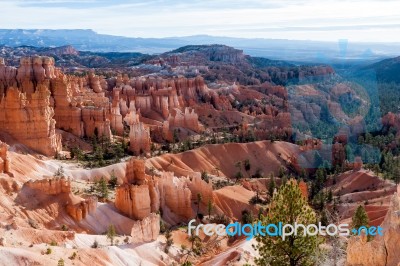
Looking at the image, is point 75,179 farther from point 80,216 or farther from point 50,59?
point 50,59

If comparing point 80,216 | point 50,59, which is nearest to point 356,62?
point 50,59

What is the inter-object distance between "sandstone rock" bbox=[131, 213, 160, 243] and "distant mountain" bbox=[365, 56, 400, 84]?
418 ft

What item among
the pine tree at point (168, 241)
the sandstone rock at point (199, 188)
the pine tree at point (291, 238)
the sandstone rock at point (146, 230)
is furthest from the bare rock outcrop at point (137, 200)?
the pine tree at point (291, 238)

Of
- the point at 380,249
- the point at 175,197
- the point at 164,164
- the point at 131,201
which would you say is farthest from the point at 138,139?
the point at 380,249

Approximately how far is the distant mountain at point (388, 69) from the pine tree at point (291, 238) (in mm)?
137428

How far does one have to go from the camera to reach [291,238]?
816 inches

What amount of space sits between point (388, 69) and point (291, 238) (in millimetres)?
151621

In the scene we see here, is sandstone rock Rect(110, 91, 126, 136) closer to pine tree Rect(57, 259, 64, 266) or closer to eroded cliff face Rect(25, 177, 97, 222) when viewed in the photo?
eroded cliff face Rect(25, 177, 97, 222)

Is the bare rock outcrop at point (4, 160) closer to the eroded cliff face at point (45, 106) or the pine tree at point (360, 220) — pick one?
the eroded cliff face at point (45, 106)

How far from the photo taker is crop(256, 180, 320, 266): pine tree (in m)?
20.6

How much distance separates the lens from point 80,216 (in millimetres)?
35250

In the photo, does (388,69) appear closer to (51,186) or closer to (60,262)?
Result: (51,186)

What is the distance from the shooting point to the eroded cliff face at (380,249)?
1719cm

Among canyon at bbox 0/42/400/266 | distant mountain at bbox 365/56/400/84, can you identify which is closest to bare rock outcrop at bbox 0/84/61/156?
canyon at bbox 0/42/400/266
